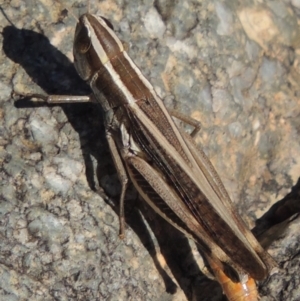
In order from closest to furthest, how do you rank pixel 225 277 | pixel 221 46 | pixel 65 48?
pixel 225 277 < pixel 65 48 < pixel 221 46

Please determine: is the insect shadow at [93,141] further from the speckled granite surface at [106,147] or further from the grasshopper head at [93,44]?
the grasshopper head at [93,44]

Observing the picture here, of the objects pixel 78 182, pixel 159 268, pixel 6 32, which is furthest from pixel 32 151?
pixel 159 268

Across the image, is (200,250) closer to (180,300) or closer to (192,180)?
(180,300)

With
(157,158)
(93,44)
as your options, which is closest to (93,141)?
Result: (157,158)

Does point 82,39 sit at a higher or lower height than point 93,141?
higher

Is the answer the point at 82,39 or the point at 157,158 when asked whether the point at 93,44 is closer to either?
the point at 82,39

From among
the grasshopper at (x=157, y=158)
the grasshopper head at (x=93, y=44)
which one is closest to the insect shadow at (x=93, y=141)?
the grasshopper at (x=157, y=158)

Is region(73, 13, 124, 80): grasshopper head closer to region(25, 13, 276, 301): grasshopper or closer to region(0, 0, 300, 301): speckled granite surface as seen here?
region(25, 13, 276, 301): grasshopper
